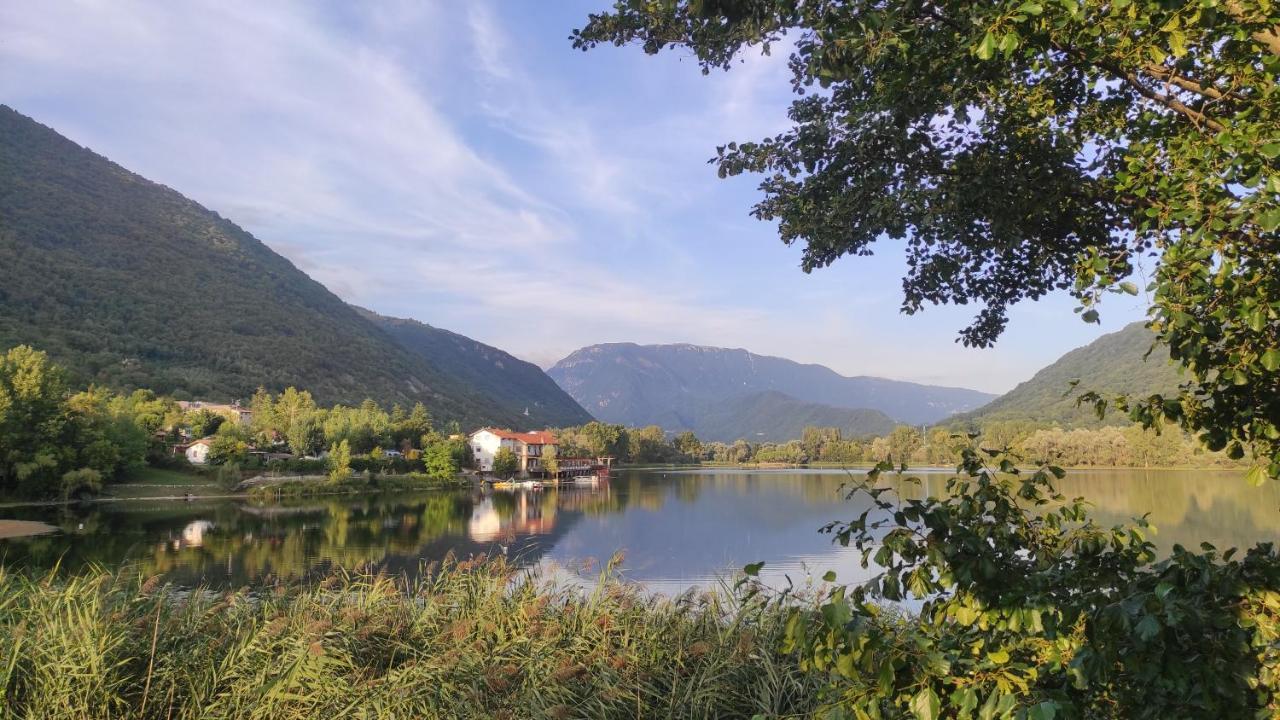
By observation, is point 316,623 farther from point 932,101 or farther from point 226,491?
point 226,491

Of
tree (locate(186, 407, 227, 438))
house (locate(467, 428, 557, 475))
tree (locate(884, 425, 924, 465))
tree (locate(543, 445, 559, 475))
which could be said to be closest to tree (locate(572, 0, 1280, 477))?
tree (locate(186, 407, 227, 438))

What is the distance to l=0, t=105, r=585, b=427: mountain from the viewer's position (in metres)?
83.5

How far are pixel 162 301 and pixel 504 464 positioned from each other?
220 ft

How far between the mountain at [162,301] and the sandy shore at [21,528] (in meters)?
40.5

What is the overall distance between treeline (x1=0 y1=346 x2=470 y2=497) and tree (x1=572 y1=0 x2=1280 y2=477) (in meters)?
49.6

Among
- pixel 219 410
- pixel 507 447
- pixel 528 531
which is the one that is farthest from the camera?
pixel 507 447

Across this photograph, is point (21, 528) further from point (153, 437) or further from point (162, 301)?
point (162, 301)

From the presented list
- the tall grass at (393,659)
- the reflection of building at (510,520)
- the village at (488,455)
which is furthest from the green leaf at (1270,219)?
the village at (488,455)

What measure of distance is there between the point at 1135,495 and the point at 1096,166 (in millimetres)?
36923

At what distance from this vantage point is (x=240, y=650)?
461 cm

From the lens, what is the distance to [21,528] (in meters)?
29.7

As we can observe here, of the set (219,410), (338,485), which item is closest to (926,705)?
(338,485)

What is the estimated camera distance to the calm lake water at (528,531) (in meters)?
20.9

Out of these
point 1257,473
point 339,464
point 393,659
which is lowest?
point 339,464
